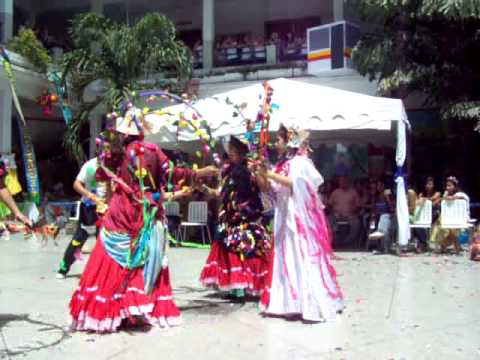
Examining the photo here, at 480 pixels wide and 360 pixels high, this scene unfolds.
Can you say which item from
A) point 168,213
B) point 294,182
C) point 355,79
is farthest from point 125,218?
point 355,79

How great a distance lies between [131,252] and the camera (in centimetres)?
492

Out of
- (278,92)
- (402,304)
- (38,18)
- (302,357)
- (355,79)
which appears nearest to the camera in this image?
(302,357)

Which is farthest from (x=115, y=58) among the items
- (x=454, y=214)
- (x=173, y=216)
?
(x=454, y=214)

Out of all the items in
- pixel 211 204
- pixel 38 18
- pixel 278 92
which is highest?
pixel 38 18

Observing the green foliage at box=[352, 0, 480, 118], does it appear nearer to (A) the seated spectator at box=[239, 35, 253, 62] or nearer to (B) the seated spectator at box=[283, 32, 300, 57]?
(B) the seated spectator at box=[283, 32, 300, 57]

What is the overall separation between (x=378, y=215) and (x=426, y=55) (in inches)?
153

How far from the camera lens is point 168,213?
1179 cm

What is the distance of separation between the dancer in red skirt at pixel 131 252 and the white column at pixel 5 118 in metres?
11.1

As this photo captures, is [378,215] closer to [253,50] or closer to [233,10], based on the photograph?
→ [253,50]

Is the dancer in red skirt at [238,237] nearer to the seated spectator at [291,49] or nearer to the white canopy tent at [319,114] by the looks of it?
the white canopy tent at [319,114]

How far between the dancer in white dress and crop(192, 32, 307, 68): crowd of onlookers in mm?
11250

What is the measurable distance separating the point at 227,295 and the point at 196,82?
32.3ft

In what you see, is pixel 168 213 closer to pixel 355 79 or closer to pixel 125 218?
pixel 355 79

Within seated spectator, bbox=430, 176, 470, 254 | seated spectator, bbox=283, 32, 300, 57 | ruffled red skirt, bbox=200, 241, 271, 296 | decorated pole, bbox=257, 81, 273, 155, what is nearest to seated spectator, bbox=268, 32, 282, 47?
seated spectator, bbox=283, 32, 300, 57
